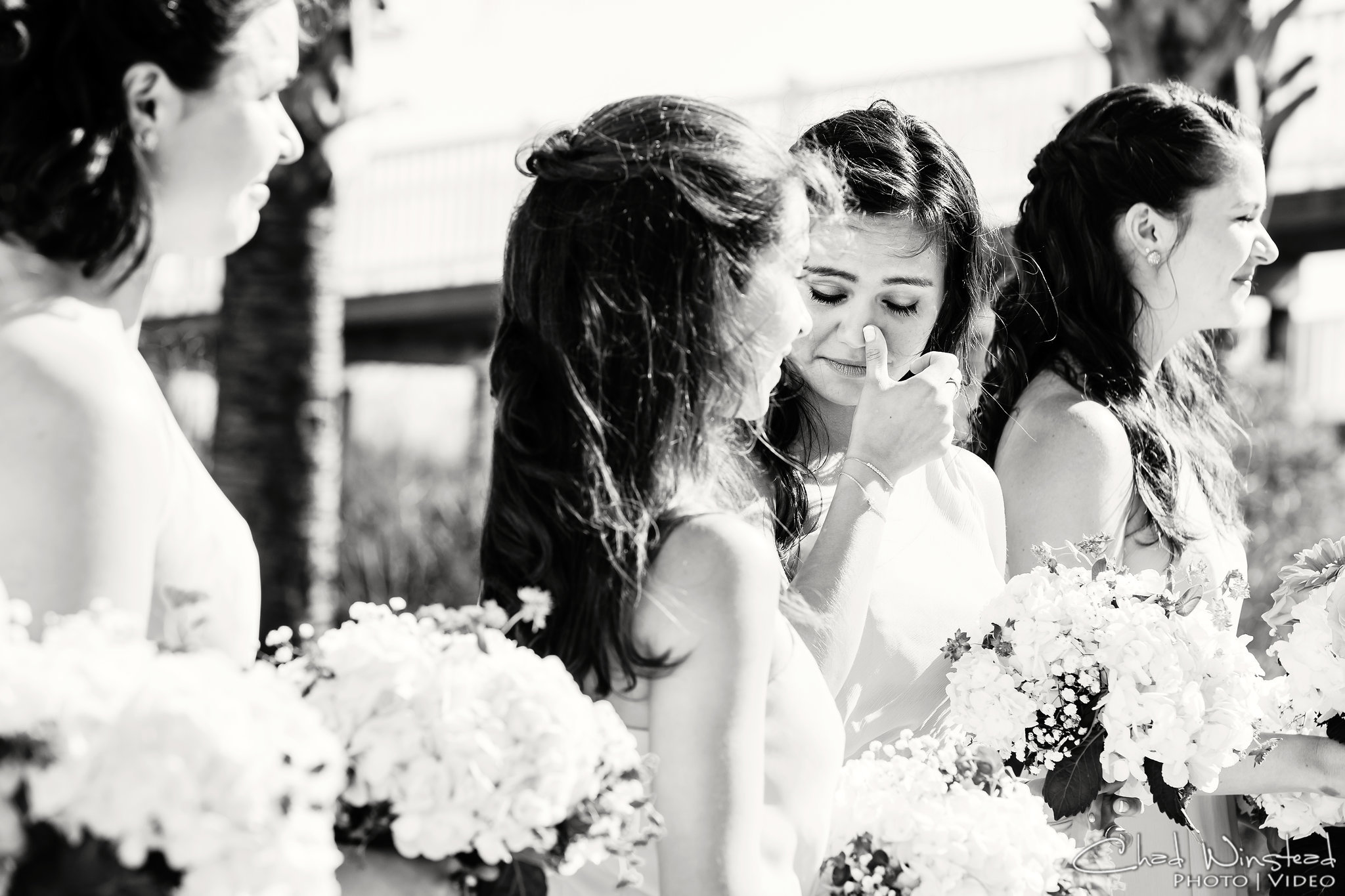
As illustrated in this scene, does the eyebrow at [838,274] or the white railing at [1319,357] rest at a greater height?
the eyebrow at [838,274]

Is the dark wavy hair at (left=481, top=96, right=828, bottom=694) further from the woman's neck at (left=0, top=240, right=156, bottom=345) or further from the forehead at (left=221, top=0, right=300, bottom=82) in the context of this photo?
the woman's neck at (left=0, top=240, right=156, bottom=345)

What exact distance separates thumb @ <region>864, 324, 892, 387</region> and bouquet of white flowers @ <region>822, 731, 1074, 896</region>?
29.5 inches

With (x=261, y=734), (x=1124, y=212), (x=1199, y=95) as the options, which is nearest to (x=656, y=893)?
(x=261, y=734)

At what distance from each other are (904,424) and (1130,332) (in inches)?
42.7

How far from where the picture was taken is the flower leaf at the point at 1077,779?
271 cm

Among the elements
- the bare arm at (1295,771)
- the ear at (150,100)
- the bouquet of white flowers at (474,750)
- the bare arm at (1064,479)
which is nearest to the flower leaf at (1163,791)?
the bare arm at (1295,771)

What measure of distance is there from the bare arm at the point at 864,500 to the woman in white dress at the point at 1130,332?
600mm

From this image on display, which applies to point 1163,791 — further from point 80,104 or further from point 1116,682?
point 80,104

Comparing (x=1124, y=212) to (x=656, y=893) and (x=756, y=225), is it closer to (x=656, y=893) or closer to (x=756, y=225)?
(x=756, y=225)

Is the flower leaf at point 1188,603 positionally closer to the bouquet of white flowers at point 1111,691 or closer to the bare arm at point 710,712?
the bouquet of white flowers at point 1111,691

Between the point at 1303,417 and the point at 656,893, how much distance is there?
965 centimetres

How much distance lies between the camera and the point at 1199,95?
143 inches

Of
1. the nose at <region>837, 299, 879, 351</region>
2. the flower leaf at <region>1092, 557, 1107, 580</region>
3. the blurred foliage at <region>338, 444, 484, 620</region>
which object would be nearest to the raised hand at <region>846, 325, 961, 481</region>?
the nose at <region>837, 299, 879, 351</region>

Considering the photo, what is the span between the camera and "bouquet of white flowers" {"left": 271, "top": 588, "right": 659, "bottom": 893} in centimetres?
163
